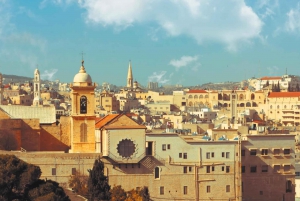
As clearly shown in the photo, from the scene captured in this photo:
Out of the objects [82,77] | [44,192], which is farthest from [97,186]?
[82,77]

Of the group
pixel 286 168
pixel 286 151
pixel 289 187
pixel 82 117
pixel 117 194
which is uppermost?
pixel 82 117

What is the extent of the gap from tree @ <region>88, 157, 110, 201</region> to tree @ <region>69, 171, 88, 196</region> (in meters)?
1.72

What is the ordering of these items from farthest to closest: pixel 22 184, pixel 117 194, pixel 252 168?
pixel 252 168 → pixel 117 194 → pixel 22 184

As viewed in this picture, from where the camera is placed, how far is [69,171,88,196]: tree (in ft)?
127

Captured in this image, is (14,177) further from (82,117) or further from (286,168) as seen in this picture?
(286,168)

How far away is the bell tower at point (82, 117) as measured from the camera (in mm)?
42031

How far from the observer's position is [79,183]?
131 feet

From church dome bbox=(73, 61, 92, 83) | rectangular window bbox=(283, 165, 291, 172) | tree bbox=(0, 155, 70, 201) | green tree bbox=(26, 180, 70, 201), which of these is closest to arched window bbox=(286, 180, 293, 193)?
rectangular window bbox=(283, 165, 291, 172)

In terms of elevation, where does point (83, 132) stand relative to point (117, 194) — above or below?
above

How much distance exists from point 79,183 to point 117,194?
1.92m

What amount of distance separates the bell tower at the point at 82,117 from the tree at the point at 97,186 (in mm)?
4898

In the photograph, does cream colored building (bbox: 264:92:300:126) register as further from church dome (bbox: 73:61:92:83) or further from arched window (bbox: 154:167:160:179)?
church dome (bbox: 73:61:92:83)

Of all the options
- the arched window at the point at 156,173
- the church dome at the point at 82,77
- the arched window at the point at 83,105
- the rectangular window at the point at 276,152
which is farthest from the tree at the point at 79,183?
the rectangular window at the point at 276,152

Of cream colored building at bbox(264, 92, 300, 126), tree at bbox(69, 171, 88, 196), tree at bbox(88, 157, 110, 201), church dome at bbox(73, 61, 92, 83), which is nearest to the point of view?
tree at bbox(88, 157, 110, 201)
